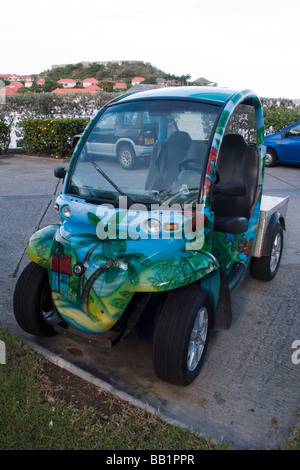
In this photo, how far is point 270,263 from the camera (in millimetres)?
4453

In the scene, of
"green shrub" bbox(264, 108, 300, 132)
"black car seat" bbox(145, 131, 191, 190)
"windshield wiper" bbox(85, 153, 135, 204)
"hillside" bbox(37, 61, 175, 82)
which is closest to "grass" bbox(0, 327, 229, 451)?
"windshield wiper" bbox(85, 153, 135, 204)

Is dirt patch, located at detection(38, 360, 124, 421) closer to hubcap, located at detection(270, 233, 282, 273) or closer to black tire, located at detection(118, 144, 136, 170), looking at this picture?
black tire, located at detection(118, 144, 136, 170)

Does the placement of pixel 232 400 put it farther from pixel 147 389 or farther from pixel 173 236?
pixel 173 236

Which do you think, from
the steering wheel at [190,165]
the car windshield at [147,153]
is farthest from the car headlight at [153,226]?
the steering wheel at [190,165]

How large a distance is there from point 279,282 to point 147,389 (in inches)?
89.5

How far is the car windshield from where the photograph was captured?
3.13 m

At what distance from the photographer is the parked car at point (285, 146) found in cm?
1049

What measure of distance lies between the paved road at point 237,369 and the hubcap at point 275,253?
0.59ft

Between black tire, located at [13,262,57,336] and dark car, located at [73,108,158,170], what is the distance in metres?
1.07

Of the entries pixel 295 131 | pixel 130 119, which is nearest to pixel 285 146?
pixel 295 131

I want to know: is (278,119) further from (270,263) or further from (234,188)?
(234,188)

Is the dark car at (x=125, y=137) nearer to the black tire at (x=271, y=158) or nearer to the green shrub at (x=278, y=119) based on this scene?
the black tire at (x=271, y=158)

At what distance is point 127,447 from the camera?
8.05ft

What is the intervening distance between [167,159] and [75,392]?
6.00ft
